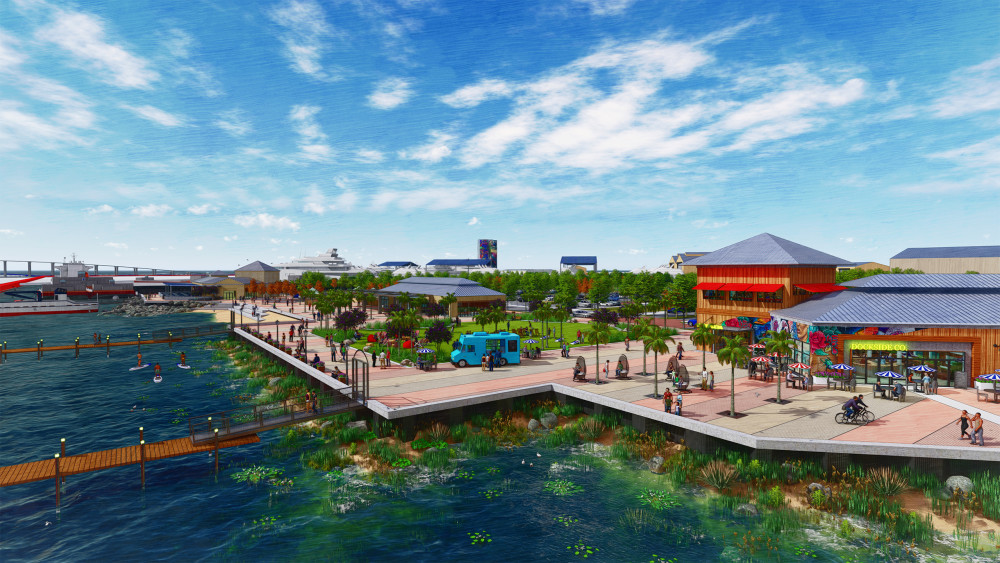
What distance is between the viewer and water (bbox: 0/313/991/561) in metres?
20.6

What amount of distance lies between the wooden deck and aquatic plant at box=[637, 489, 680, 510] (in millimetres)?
23796

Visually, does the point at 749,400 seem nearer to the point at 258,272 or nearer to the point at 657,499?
the point at 657,499

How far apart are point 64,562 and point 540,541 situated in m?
19.4

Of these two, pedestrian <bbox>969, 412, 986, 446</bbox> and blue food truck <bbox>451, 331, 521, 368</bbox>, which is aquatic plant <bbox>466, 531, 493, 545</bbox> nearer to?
blue food truck <bbox>451, 331, 521, 368</bbox>

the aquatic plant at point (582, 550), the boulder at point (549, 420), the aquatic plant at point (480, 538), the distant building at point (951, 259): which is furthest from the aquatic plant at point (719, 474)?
the distant building at point (951, 259)

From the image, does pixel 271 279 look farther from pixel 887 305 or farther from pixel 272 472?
pixel 887 305

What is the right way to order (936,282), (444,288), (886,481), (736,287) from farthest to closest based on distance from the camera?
(444,288), (736,287), (936,282), (886,481)

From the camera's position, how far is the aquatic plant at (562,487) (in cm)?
2581

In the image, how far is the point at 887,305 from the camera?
39.0 metres

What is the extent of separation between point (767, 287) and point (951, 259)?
166m

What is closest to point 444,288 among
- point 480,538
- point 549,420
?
point 549,420

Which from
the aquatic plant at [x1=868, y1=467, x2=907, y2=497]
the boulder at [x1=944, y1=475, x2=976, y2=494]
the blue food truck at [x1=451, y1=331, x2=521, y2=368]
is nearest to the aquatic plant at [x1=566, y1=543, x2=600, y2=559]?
the aquatic plant at [x1=868, y1=467, x2=907, y2=497]

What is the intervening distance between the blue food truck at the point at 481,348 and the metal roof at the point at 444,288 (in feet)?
150

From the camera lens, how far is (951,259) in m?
164
